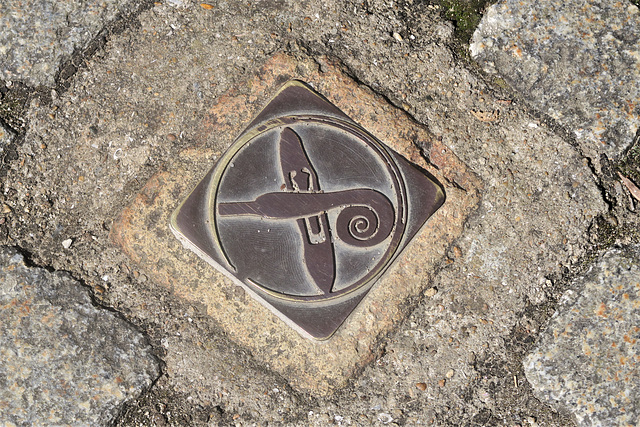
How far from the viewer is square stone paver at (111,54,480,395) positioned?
6.75 ft

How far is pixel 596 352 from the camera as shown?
209 cm

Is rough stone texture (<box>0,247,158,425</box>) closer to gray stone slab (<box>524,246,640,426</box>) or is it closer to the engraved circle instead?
the engraved circle

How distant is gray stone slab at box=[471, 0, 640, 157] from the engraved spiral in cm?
92

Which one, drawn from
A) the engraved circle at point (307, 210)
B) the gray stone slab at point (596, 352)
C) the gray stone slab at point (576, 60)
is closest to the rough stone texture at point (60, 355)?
the engraved circle at point (307, 210)

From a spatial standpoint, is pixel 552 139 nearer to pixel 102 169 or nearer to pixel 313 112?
pixel 313 112

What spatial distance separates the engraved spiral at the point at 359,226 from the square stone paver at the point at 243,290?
7.3 inches

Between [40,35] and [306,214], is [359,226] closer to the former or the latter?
[306,214]

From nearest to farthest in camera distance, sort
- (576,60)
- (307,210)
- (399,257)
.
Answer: (307,210) → (399,257) → (576,60)

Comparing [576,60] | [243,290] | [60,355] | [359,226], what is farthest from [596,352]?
[60,355]

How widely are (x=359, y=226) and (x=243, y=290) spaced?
0.57 meters

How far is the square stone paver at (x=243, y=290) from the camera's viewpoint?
206 centimetres

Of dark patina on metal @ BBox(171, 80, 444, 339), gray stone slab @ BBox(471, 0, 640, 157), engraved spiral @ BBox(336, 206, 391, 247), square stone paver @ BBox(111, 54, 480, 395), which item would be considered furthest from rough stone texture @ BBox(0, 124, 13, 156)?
gray stone slab @ BBox(471, 0, 640, 157)

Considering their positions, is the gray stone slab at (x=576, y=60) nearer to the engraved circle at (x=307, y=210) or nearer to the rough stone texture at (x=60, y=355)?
the engraved circle at (x=307, y=210)

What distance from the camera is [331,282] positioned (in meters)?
1.96
